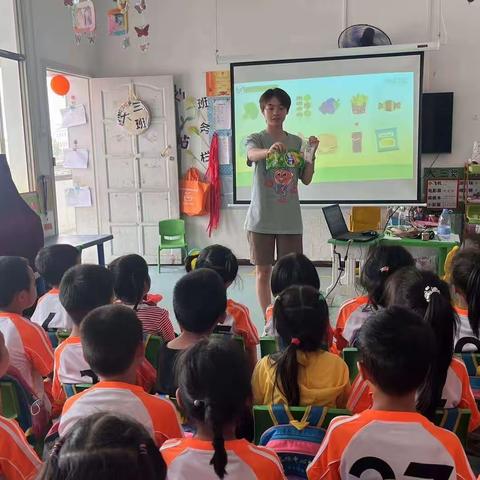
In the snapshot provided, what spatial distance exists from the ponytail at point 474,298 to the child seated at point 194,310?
2.95ft

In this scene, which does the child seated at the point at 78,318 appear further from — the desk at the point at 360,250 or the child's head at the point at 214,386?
the desk at the point at 360,250

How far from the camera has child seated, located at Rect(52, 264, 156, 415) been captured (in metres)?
1.65

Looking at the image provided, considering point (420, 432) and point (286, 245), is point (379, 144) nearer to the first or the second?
point (286, 245)

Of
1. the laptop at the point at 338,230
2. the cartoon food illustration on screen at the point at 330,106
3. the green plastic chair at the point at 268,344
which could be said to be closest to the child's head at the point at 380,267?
the green plastic chair at the point at 268,344

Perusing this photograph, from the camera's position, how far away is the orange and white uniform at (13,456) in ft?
3.78

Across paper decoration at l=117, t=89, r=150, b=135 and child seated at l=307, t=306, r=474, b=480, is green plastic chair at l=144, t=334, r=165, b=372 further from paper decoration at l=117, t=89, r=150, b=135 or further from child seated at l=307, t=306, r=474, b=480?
paper decoration at l=117, t=89, r=150, b=135

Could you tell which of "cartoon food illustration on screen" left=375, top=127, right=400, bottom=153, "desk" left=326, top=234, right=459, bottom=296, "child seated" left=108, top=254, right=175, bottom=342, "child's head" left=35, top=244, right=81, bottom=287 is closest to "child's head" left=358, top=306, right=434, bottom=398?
"child seated" left=108, top=254, right=175, bottom=342

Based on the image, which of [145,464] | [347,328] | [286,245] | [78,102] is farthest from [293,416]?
[78,102]

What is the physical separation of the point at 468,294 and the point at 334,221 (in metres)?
2.42

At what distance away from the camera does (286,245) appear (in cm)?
327

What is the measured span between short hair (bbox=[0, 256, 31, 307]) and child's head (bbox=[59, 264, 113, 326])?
221 mm

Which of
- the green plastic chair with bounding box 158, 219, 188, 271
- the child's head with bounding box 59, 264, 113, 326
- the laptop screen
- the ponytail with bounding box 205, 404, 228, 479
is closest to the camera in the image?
the ponytail with bounding box 205, 404, 228, 479

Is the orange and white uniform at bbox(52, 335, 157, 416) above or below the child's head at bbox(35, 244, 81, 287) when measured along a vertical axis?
below

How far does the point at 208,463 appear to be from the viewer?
0.99 meters
